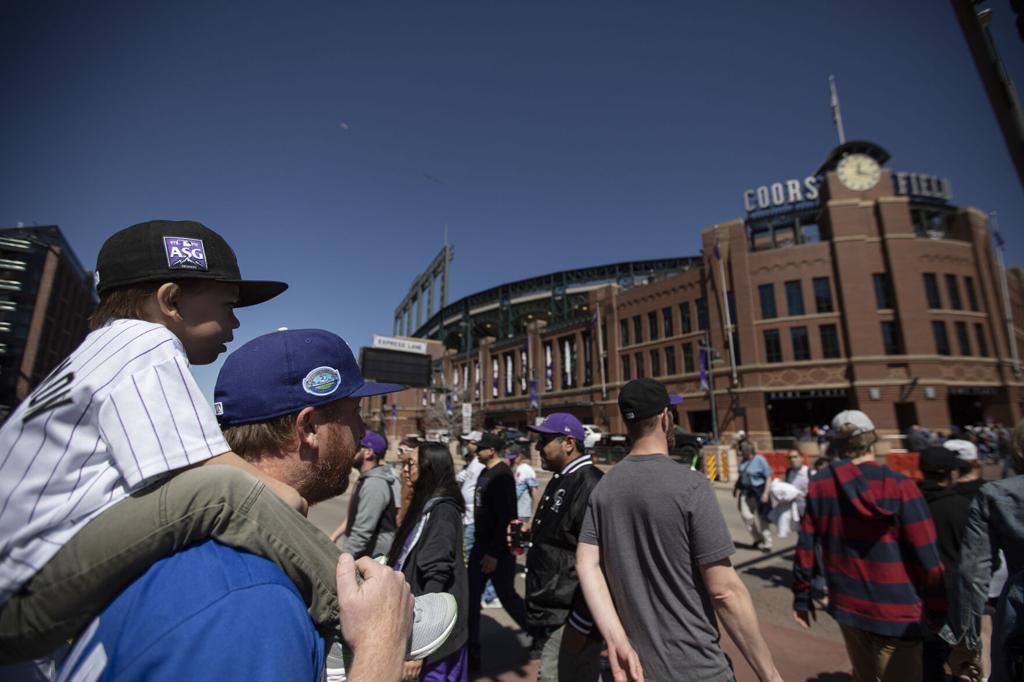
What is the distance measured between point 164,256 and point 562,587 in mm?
3197

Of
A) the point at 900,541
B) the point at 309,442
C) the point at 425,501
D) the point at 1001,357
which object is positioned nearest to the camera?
the point at 309,442

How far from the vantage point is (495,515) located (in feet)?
15.6

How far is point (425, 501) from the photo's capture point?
345 centimetres

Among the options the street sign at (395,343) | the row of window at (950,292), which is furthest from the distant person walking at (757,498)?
the row of window at (950,292)

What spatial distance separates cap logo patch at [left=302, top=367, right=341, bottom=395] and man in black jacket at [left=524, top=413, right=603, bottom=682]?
8.00 feet

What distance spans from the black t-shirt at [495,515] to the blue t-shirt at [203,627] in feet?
12.9

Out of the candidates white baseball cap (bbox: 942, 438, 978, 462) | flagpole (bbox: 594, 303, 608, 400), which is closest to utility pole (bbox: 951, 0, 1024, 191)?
white baseball cap (bbox: 942, 438, 978, 462)

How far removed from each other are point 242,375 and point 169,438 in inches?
19.7

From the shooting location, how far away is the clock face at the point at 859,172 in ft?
115

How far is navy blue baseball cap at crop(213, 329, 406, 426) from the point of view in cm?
147

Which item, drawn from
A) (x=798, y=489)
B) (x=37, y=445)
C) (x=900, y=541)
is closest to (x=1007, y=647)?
(x=900, y=541)

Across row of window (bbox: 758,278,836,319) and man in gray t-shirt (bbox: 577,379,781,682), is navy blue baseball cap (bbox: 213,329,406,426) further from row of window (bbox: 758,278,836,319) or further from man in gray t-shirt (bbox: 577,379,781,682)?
row of window (bbox: 758,278,836,319)

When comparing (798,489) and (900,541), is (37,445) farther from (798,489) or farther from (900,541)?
(798,489)

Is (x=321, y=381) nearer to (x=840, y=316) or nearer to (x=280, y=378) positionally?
(x=280, y=378)
